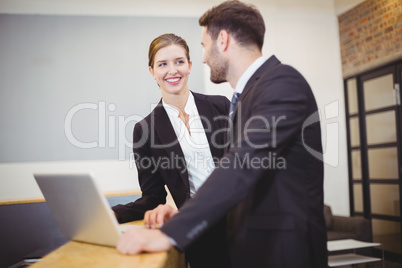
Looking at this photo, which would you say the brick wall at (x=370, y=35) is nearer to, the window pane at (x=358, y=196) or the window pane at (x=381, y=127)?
the window pane at (x=381, y=127)

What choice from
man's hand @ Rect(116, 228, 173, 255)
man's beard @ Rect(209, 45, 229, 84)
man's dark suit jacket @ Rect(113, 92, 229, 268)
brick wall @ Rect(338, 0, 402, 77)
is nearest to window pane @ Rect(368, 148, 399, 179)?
brick wall @ Rect(338, 0, 402, 77)

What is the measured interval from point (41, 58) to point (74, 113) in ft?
3.30

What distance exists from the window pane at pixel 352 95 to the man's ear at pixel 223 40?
5340 millimetres

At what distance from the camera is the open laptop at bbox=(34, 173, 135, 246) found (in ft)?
3.32

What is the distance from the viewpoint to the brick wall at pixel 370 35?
5.37 metres

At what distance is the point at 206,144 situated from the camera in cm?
198

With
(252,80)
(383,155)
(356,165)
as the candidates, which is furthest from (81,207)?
(356,165)

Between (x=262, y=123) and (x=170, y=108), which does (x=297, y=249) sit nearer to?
(x=262, y=123)

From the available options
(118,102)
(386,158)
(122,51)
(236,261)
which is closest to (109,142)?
(118,102)

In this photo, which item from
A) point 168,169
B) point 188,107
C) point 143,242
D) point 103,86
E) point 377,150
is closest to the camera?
point 143,242

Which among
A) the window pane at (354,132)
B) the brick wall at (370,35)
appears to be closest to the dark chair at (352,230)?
the window pane at (354,132)

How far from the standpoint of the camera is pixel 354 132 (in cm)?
643

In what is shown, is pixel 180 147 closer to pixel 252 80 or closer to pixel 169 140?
pixel 169 140

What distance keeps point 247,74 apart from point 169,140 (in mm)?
618
